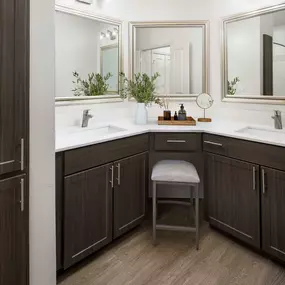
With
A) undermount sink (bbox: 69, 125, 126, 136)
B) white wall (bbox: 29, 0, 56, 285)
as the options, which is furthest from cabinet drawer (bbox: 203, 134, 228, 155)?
white wall (bbox: 29, 0, 56, 285)

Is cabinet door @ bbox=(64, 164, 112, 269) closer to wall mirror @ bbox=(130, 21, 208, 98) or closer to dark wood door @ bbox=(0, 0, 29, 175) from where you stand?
dark wood door @ bbox=(0, 0, 29, 175)

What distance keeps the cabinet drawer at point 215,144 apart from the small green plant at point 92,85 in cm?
104

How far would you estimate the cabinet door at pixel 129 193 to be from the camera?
2246 millimetres

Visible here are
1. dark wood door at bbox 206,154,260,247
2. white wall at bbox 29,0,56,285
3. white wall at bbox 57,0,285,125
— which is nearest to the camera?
white wall at bbox 29,0,56,285

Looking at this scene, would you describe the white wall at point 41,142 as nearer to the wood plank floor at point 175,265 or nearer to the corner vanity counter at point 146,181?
the corner vanity counter at point 146,181

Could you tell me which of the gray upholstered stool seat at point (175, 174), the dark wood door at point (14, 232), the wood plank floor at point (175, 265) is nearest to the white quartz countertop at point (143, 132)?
the gray upholstered stool seat at point (175, 174)

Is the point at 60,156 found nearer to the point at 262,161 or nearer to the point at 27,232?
the point at 27,232

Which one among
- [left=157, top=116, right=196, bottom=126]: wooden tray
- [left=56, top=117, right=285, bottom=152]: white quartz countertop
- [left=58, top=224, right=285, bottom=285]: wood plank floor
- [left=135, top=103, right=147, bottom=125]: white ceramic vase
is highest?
[left=135, top=103, right=147, bottom=125]: white ceramic vase

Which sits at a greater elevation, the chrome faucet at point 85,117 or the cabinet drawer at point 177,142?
the chrome faucet at point 85,117

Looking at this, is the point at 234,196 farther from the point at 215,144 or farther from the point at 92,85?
the point at 92,85

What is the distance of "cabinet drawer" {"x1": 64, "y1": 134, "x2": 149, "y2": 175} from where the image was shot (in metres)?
1.87

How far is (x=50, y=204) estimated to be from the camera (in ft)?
4.97

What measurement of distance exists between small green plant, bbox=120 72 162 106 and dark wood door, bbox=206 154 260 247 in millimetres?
785

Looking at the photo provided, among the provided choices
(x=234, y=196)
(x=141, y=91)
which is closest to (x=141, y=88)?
(x=141, y=91)
